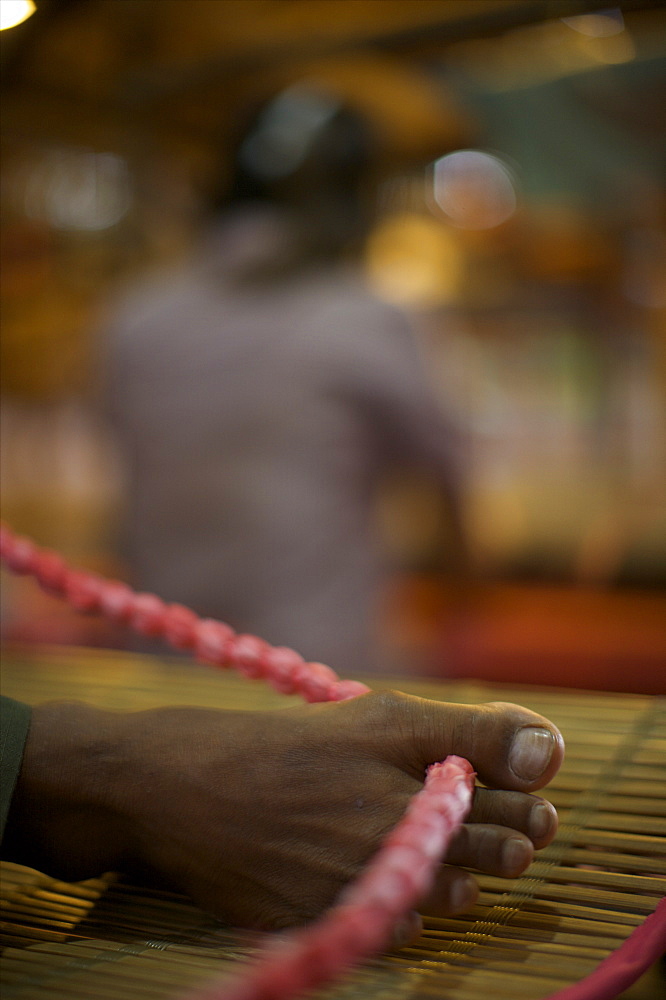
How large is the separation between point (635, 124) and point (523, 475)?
0.91m

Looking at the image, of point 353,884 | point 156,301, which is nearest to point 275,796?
point 353,884

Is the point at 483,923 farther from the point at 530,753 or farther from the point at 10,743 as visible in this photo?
the point at 10,743

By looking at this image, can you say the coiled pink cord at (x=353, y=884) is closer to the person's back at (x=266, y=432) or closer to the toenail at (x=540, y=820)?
the toenail at (x=540, y=820)

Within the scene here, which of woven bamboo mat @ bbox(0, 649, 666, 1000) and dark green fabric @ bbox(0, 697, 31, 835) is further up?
dark green fabric @ bbox(0, 697, 31, 835)

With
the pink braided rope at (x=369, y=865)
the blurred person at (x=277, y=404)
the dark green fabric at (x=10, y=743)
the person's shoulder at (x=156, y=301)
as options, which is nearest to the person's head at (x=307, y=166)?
the blurred person at (x=277, y=404)

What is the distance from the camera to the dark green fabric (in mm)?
376

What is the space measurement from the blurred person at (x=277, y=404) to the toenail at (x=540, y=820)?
64 cm

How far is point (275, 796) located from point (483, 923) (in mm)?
98

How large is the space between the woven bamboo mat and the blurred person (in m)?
0.52

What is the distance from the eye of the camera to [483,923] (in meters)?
0.35

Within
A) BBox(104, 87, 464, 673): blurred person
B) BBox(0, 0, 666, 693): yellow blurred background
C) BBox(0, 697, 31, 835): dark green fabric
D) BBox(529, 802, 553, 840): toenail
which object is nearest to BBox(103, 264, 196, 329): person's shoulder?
BBox(104, 87, 464, 673): blurred person

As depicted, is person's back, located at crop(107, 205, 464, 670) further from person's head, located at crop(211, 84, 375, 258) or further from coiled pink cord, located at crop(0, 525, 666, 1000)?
coiled pink cord, located at crop(0, 525, 666, 1000)

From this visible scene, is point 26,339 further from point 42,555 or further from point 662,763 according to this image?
point 662,763

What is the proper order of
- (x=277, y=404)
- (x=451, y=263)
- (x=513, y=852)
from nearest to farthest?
(x=513, y=852), (x=277, y=404), (x=451, y=263)
